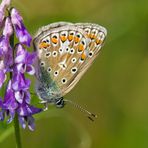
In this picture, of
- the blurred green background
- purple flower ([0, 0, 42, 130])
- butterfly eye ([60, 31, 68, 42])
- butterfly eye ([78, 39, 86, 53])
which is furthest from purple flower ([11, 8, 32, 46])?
the blurred green background

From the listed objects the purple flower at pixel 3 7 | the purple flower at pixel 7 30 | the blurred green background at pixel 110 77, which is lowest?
the blurred green background at pixel 110 77

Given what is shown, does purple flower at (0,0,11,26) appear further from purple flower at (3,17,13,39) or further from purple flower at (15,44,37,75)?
purple flower at (15,44,37,75)

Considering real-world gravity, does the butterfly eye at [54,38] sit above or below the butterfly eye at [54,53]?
above

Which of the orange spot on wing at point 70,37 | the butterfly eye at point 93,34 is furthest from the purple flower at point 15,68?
the butterfly eye at point 93,34

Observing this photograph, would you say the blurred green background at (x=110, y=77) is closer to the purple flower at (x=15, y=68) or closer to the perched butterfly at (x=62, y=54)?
the perched butterfly at (x=62, y=54)

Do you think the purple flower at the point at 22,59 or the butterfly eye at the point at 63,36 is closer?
the purple flower at the point at 22,59

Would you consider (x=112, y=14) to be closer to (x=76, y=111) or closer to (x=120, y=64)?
(x=120, y=64)
